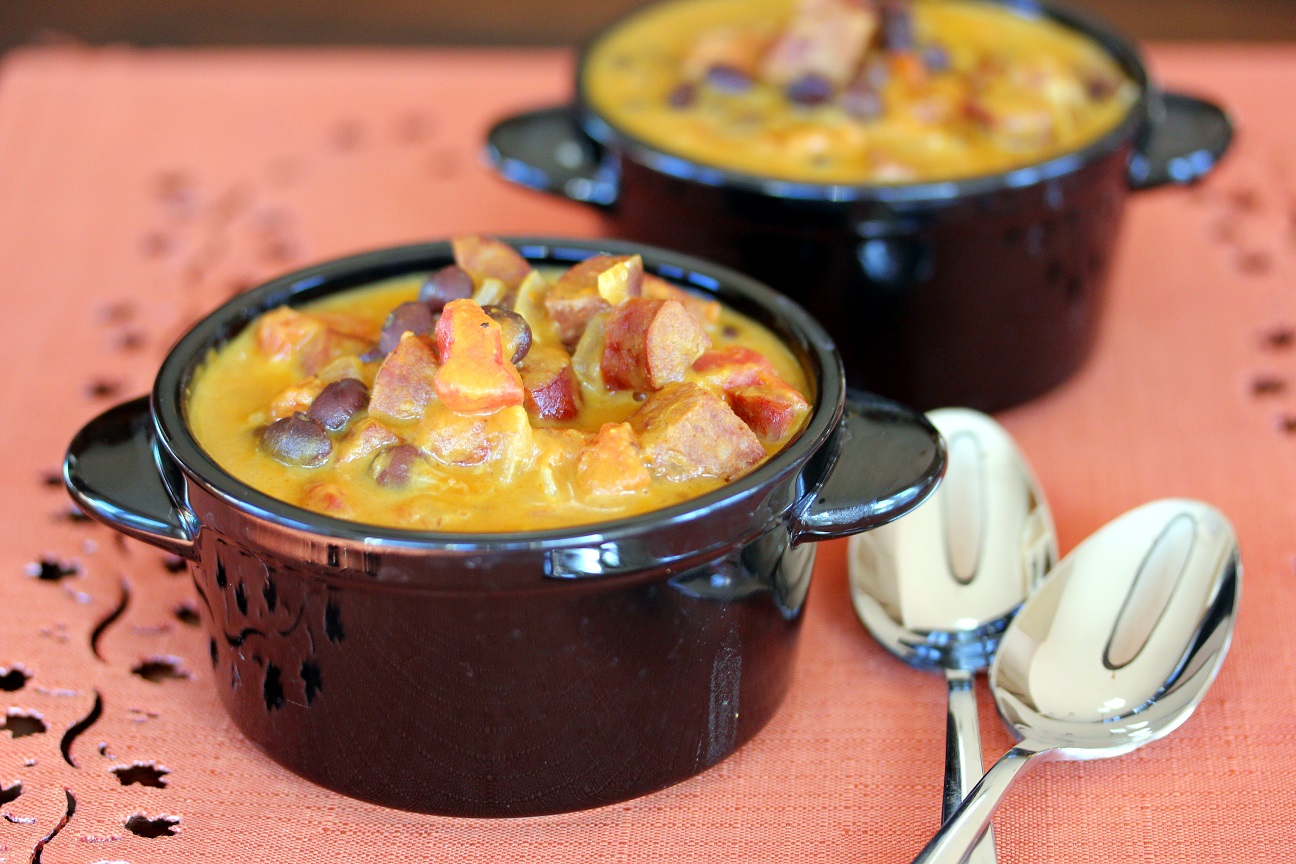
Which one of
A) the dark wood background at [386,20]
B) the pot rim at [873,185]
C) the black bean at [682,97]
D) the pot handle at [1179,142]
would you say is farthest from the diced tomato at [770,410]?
the dark wood background at [386,20]

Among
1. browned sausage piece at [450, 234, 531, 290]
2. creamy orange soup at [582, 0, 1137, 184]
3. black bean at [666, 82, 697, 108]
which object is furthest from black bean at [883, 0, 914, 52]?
browned sausage piece at [450, 234, 531, 290]

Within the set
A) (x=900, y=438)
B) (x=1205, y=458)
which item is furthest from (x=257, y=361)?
(x=1205, y=458)

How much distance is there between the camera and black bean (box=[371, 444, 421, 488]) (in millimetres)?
1633

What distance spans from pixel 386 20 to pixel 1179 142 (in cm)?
264

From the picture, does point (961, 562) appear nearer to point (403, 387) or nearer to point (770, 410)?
point (770, 410)

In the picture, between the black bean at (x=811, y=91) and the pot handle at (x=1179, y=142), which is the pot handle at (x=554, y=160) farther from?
the pot handle at (x=1179, y=142)

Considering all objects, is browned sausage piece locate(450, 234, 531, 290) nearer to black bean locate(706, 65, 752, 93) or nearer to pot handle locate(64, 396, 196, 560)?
pot handle locate(64, 396, 196, 560)

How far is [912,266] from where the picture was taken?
7.59 ft

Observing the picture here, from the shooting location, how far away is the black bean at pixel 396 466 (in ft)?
5.36

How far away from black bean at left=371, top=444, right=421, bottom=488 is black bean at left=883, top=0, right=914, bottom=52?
1424 mm

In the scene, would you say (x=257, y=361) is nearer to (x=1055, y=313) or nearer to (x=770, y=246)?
(x=770, y=246)

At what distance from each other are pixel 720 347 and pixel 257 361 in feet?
1.92

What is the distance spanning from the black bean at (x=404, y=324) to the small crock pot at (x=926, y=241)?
67 centimetres

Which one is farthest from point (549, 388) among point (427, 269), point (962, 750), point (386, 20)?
point (386, 20)
